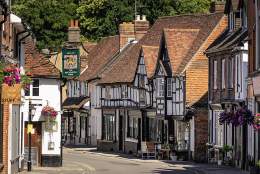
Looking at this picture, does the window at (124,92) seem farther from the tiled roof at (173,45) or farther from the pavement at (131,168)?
the pavement at (131,168)

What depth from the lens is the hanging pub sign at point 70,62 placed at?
47906 mm

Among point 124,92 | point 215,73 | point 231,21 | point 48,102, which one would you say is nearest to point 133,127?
point 124,92

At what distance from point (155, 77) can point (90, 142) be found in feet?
70.1

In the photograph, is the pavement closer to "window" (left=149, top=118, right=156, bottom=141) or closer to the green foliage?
"window" (left=149, top=118, right=156, bottom=141)

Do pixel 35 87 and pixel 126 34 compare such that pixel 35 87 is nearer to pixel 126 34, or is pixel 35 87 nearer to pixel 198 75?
pixel 198 75

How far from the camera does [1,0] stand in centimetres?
2812

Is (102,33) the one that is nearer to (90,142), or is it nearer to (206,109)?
(90,142)

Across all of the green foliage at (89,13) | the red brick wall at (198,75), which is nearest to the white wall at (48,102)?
the red brick wall at (198,75)

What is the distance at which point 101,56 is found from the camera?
3216 inches

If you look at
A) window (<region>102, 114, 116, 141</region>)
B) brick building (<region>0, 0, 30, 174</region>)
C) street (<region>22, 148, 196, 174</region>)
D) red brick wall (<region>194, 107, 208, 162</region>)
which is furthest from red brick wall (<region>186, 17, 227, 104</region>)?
brick building (<region>0, 0, 30, 174</region>)

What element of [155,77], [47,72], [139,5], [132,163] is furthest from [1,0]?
[139,5]

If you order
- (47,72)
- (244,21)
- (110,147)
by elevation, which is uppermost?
(244,21)

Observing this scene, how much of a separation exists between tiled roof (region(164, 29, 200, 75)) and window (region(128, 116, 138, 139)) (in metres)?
10.3

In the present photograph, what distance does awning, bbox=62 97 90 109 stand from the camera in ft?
265
